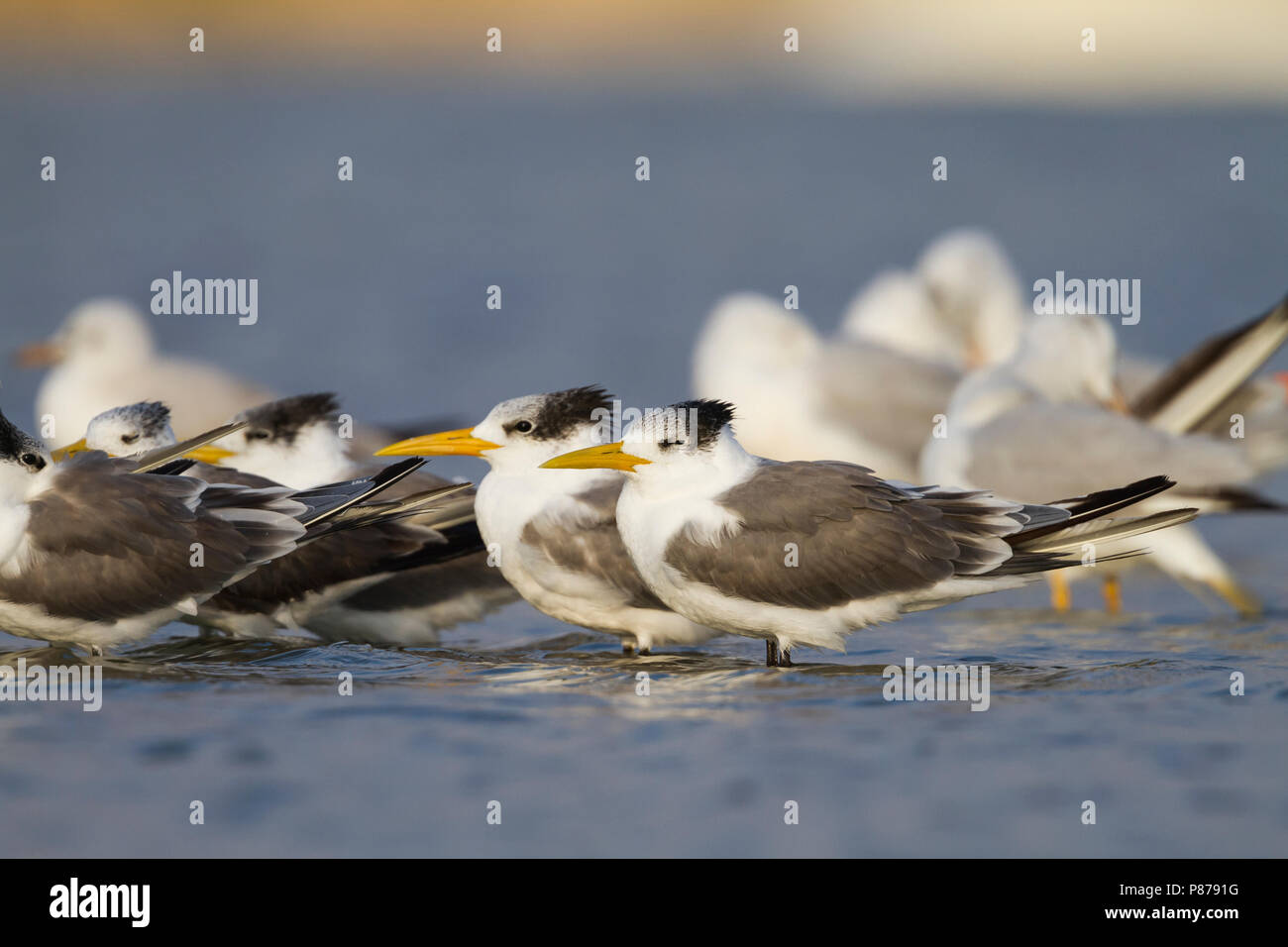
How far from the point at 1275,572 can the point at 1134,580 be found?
766 mm

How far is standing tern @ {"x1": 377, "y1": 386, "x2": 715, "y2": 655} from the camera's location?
7207mm

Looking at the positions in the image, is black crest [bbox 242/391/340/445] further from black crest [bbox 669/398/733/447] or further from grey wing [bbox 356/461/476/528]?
black crest [bbox 669/398/733/447]

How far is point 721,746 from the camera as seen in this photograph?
5.83m

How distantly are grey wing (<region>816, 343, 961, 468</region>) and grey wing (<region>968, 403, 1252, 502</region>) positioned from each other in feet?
5.55

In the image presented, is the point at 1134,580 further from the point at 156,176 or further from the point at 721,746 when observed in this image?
the point at 156,176

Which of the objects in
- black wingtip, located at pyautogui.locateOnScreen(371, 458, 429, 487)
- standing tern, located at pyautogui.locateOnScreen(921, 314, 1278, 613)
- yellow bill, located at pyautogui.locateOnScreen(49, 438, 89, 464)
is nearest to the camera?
black wingtip, located at pyautogui.locateOnScreen(371, 458, 429, 487)

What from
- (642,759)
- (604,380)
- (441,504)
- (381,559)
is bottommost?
(642,759)

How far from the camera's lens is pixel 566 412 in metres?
7.54

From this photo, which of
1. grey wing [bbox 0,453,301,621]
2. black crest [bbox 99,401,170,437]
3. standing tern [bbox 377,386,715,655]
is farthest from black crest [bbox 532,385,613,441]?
black crest [bbox 99,401,170,437]

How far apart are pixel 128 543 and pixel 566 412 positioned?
190cm

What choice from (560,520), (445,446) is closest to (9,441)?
(445,446)

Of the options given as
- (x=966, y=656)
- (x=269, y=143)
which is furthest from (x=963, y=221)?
(x=966, y=656)

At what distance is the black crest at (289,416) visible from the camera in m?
8.48

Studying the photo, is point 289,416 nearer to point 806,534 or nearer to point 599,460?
point 599,460
